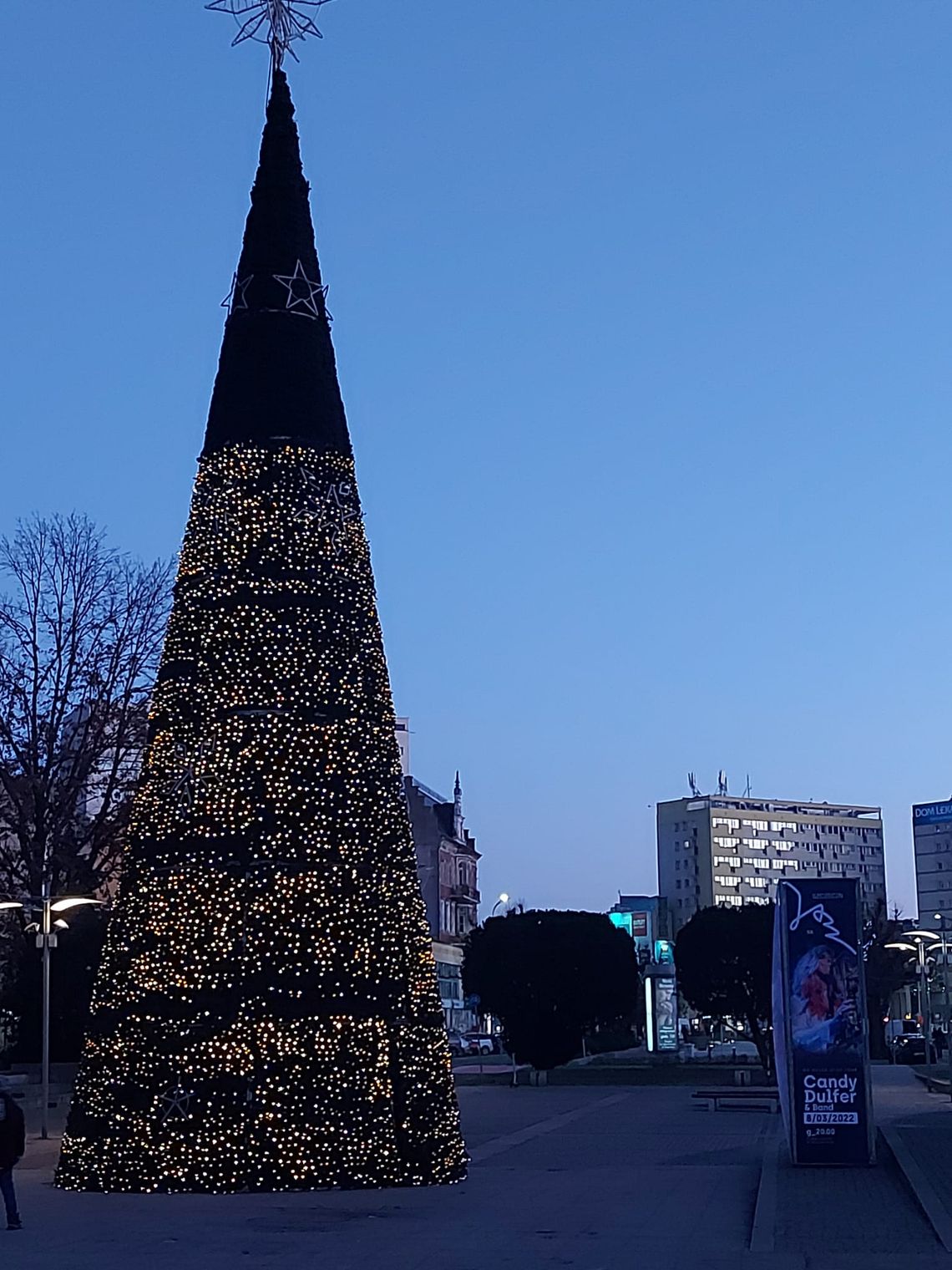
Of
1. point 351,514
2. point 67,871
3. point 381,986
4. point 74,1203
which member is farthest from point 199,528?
point 67,871

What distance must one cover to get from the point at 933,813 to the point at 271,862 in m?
52.9

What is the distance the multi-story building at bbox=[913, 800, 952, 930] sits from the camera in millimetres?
68562

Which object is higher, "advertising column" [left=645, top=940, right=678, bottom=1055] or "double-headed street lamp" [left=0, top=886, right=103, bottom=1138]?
"double-headed street lamp" [left=0, top=886, right=103, bottom=1138]

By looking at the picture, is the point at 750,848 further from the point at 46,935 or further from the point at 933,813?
the point at 46,935

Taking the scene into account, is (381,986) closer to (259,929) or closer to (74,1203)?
(259,929)

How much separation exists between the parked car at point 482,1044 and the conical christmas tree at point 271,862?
63076 millimetres

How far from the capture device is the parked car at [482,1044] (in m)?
79.1

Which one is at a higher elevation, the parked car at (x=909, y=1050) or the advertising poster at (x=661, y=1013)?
the advertising poster at (x=661, y=1013)

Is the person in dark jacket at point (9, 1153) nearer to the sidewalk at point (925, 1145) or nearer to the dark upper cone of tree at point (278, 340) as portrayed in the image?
the dark upper cone of tree at point (278, 340)

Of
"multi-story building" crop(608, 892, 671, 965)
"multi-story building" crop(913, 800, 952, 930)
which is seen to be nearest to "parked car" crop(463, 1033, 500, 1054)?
"multi-story building" crop(608, 892, 671, 965)

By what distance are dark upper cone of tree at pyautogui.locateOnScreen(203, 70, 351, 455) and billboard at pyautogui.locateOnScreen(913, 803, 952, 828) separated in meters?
48.6

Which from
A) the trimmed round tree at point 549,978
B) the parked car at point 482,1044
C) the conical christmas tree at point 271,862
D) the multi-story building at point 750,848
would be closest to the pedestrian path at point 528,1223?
the conical christmas tree at point 271,862

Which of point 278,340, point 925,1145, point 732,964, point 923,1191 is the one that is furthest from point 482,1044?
point 278,340

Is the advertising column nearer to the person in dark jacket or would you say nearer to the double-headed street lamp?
the double-headed street lamp
